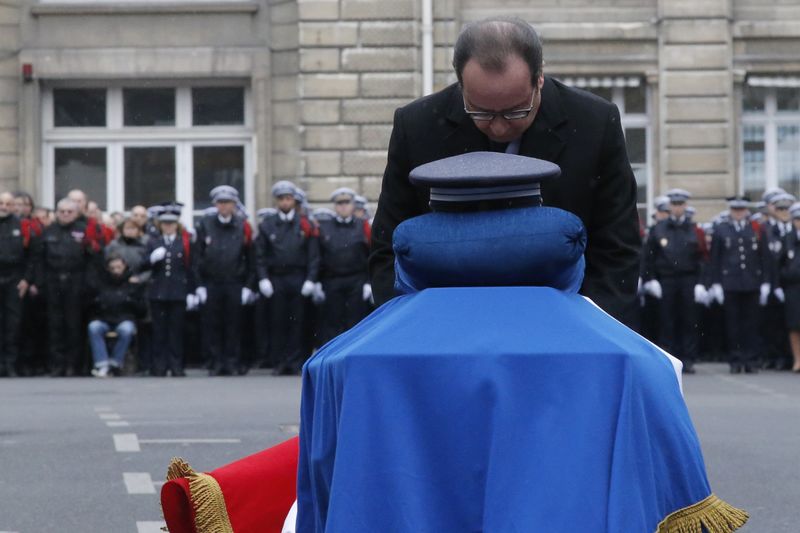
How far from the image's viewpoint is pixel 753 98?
26.5 metres

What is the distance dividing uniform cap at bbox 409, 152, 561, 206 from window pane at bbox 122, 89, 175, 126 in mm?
23500

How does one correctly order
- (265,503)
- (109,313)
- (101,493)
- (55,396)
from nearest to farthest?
(265,503), (101,493), (55,396), (109,313)

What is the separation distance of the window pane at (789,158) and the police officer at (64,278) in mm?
11293

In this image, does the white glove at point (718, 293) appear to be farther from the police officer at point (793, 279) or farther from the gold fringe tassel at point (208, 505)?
the gold fringe tassel at point (208, 505)

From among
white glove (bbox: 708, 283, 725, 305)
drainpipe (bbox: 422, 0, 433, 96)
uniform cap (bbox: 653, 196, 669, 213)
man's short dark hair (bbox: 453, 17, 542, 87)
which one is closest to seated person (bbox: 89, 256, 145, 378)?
uniform cap (bbox: 653, 196, 669, 213)

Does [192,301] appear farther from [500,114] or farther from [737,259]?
[500,114]

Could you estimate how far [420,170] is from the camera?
413 centimetres

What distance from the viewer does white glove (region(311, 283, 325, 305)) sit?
64.8ft

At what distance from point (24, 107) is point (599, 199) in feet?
74.4

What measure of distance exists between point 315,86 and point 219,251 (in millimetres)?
6836

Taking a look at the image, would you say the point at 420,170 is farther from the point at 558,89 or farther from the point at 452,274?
the point at 558,89

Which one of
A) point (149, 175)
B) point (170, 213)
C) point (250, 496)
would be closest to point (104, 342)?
point (170, 213)

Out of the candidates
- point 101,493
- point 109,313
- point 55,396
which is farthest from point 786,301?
point 101,493

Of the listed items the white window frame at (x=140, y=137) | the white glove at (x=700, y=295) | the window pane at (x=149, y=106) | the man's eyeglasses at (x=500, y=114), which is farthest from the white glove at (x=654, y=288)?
the man's eyeglasses at (x=500, y=114)
